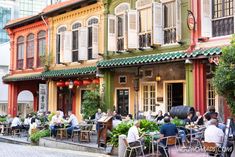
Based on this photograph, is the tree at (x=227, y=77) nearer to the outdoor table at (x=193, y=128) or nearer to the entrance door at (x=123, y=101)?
the outdoor table at (x=193, y=128)

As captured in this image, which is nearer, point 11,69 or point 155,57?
point 155,57

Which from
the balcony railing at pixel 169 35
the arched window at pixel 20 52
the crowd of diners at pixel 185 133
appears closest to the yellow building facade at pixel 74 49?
the arched window at pixel 20 52

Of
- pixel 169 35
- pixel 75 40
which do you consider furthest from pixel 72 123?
pixel 75 40

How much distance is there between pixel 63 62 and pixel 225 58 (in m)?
15.3

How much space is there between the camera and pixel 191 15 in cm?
1703

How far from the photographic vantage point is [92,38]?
23.2 meters

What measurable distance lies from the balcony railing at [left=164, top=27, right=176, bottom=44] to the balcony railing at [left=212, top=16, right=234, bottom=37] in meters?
2.07

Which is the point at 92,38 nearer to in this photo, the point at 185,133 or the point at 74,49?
the point at 74,49

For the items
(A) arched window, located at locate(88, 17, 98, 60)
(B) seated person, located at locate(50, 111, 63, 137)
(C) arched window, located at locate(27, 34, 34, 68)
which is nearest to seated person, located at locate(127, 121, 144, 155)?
(B) seated person, located at locate(50, 111, 63, 137)

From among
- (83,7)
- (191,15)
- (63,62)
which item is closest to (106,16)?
(83,7)

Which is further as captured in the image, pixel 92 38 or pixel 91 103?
pixel 92 38

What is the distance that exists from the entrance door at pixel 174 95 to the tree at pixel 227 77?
889 cm

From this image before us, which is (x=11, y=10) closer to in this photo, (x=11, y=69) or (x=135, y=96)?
(x=11, y=69)

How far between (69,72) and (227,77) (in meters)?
14.2
